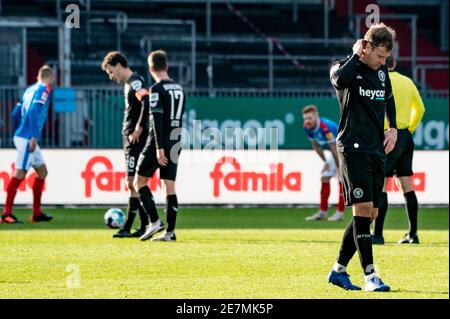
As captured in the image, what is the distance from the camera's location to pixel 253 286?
31.3 ft

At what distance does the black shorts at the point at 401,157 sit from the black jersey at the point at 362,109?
156 inches

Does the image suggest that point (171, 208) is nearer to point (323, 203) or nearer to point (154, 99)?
point (154, 99)

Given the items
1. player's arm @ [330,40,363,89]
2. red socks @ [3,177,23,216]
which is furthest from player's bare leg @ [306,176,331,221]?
player's arm @ [330,40,363,89]

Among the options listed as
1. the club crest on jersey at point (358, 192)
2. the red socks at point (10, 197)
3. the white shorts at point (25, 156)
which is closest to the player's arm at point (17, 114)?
the white shorts at point (25, 156)

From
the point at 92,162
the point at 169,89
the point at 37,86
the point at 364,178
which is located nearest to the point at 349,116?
the point at 364,178

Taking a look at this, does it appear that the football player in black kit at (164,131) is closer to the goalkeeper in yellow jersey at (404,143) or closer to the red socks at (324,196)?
the goalkeeper in yellow jersey at (404,143)

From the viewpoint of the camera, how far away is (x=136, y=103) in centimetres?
1440

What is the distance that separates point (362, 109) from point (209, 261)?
2885 mm

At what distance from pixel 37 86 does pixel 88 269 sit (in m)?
6.81

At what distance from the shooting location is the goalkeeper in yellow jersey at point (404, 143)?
1335cm

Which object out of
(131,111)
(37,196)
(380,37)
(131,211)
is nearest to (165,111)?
(131,111)

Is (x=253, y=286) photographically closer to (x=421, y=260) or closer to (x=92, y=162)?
(x=421, y=260)

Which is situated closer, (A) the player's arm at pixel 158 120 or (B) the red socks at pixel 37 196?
(A) the player's arm at pixel 158 120

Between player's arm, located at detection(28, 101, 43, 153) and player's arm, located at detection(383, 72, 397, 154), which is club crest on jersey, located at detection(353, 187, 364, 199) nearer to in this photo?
player's arm, located at detection(383, 72, 397, 154)
